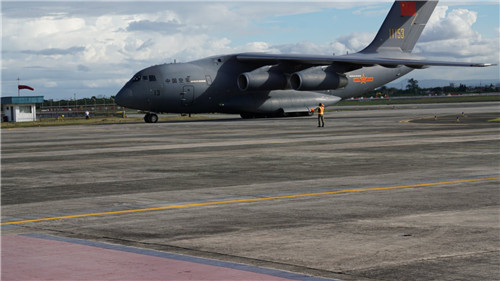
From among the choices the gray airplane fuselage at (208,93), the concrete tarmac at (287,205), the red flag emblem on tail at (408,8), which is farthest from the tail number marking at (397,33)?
the concrete tarmac at (287,205)

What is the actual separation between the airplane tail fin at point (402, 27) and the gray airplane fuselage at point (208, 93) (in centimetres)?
517

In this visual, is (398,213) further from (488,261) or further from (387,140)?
(387,140)

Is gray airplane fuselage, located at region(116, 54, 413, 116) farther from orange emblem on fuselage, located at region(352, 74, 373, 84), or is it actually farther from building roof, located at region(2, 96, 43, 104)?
building roof, located at region(2, 96, 43, 104)

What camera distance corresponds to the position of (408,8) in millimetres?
61125

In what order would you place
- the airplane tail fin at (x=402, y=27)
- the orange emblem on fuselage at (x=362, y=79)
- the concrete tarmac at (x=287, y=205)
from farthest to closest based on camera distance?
the airplane tail fin at (x=402, y=27)
the orange emblem on fuselage at (x=362, y=79)
the concrete tarmac at (x=287, y=205)

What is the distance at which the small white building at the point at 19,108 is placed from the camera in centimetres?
8281

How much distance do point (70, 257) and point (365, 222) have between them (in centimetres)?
437

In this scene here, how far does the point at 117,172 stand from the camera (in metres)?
18.6

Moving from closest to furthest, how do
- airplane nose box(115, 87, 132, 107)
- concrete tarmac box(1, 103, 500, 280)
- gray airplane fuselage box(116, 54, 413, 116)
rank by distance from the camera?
concrete tarmac box(1, 103, 500, 280) < airplane nose box(115, 87, 132, 107) < gray airplane fuselage box(116, 54, 413, 116)

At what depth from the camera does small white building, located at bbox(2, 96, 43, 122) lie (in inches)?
3260

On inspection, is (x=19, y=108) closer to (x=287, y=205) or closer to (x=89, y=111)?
(x=89, y=111)

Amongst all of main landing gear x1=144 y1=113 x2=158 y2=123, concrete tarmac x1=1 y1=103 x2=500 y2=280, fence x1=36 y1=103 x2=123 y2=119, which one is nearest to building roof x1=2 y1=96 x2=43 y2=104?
fence x1=36 y1=103 x2=123 y2=119

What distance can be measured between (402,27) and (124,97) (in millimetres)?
24820

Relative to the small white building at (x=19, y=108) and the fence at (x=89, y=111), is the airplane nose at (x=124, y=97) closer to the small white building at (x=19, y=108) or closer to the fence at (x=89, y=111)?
the fence at (x=89, y=111)
